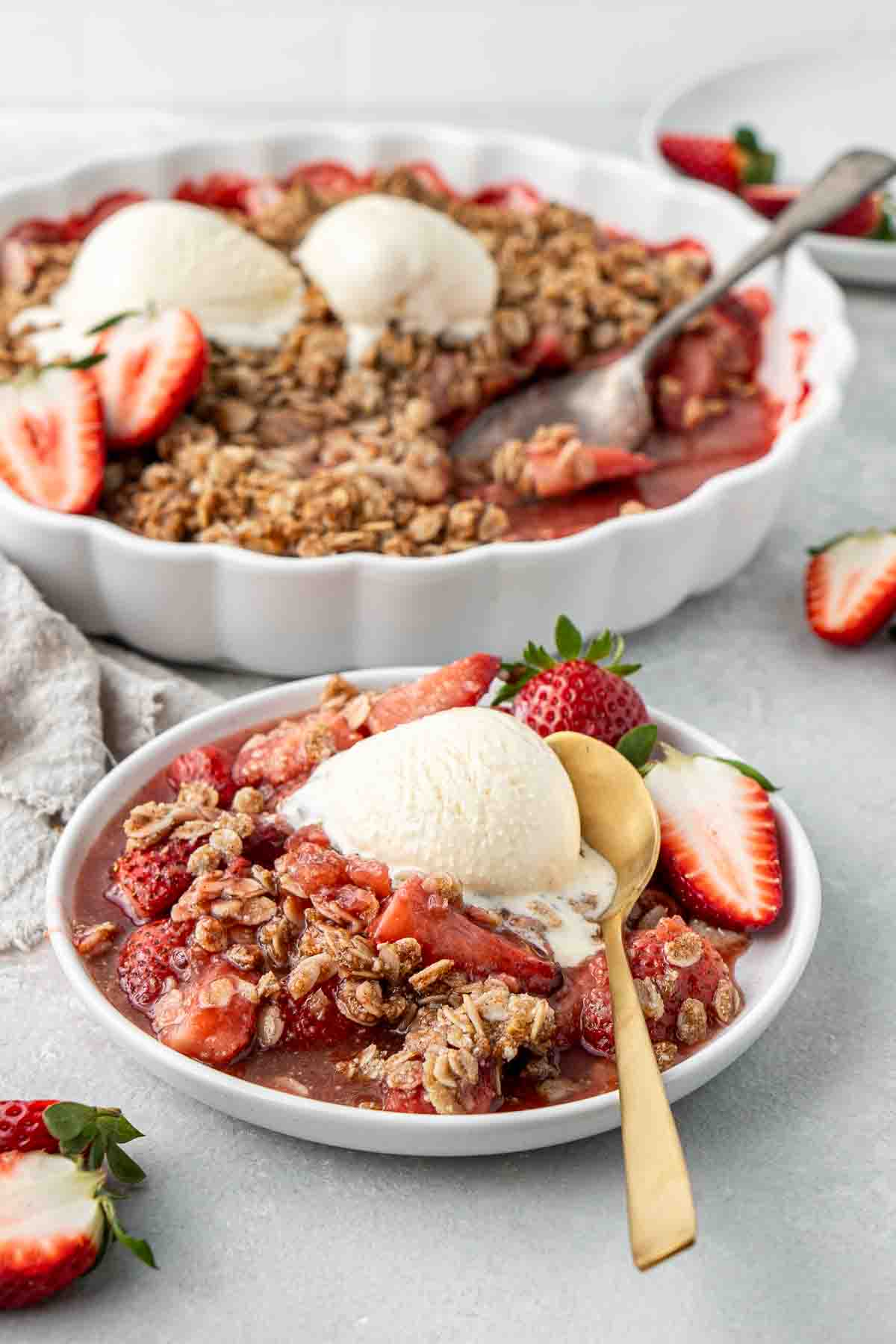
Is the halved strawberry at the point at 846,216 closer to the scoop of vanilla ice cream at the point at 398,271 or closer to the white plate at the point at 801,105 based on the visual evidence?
the white plate at the point at 801,105

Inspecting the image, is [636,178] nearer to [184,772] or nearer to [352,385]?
[352,385]

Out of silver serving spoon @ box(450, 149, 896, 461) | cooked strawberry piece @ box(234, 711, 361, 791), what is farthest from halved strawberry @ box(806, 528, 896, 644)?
cooked strawberry piece @ box(234, 711, 361, 791)

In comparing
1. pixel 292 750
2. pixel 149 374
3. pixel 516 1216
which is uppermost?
pixel 149 374

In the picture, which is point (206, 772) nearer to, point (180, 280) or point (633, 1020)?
point (633, 1020)

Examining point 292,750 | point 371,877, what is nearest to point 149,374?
point 292,750

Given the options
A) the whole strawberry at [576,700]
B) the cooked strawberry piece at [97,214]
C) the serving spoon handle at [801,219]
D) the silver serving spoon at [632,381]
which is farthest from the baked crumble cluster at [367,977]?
the cooked strawberry piece at [97,214]

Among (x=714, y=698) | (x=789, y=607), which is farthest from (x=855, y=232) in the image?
(x=714, y=698)

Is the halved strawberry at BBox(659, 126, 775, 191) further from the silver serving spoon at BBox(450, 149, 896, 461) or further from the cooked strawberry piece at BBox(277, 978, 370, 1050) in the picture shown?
the cooked strawberry piece at BBox(277, 978, 370, 1050)
